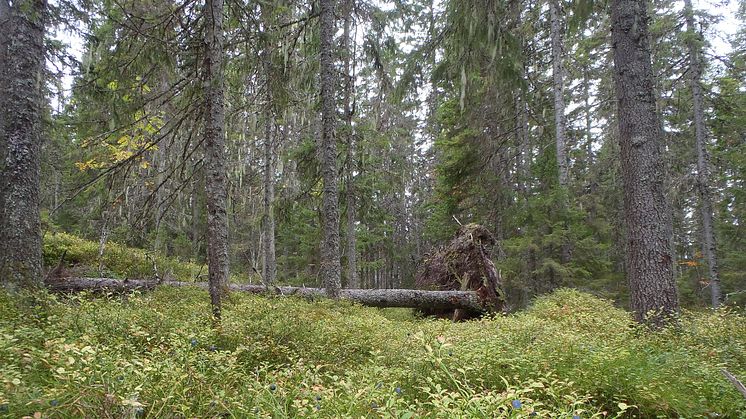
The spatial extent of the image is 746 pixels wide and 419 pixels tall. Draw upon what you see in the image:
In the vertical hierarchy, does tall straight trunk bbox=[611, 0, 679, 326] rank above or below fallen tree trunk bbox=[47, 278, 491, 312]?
above

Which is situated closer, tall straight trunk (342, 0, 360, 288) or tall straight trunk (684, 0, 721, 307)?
tall straight trunk (342, 0, 360, 288)

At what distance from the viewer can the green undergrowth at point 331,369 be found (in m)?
2.47

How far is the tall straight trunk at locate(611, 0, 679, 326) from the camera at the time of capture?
644cm

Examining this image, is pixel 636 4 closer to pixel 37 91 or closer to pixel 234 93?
pixel 234 93

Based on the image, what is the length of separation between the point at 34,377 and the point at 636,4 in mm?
8971

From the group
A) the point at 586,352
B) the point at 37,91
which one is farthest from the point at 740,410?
the point at 37,91

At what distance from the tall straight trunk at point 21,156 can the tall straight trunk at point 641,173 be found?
31.4 feet

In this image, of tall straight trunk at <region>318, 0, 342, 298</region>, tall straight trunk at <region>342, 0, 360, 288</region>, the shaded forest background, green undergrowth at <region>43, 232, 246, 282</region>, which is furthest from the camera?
tall straight trunk at <region>342, 0, 360, 288</region>

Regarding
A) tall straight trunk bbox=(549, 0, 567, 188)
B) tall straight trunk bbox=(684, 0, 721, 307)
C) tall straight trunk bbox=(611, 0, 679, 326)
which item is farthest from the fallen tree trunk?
tall straight trunk bbox=(684, 0, 721, 307)

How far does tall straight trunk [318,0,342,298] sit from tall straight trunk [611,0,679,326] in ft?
20.0

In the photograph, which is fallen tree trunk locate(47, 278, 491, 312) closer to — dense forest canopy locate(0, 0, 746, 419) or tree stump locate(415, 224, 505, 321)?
dense forest canopy locate(0, 0, 746, 419)

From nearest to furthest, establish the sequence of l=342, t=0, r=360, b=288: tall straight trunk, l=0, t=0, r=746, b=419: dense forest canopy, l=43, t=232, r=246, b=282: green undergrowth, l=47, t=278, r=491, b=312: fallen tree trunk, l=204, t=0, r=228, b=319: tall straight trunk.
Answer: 1. l=0, t=0, r=746, b=419: dense forest canopy
2. l=204, t=0, r=228, b=319: tall straight trunk
3. l=43, t=232, r=246, b=282: green undergrowth
4. l=47, t=278, r=491, b=312: fallen tree trunk
5. l=342, t=0, r=360, b=288: tall straight trunk

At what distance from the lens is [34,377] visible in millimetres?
2885

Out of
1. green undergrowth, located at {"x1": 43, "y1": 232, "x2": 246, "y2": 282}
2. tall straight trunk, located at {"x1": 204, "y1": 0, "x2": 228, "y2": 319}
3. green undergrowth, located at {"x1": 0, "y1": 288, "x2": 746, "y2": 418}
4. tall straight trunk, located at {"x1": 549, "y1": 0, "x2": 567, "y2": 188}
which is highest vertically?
tall straight trunk, located at {"x1": 549, "y1": 0, "x2": 567, "y2": 188}
